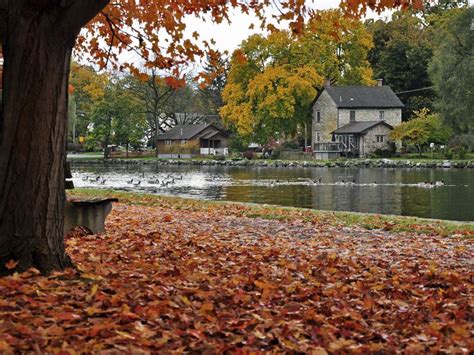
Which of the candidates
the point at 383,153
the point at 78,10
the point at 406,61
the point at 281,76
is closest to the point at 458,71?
the point at 383,153

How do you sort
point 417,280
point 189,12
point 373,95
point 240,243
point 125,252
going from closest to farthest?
point 417,280
point 125,252
point 240,243
point 189,12
point 373,95

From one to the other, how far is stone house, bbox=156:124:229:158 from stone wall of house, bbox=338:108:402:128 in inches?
721

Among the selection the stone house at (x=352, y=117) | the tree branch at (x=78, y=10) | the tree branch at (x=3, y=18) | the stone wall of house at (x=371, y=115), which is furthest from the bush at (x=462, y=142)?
the tree branch at (x=3, y=18)

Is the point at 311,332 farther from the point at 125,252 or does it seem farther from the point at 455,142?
the point at 455,142

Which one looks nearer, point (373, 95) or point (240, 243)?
point (240, 243)

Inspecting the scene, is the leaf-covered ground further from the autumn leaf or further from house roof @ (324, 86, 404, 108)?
house roof @ (324, 86, 404, 108)

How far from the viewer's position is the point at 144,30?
1196cm

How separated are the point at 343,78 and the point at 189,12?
68194 mm

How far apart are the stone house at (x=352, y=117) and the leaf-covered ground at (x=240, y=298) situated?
60.9m

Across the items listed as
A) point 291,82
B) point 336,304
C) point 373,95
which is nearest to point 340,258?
point 336,304

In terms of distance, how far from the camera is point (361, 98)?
73125 mm

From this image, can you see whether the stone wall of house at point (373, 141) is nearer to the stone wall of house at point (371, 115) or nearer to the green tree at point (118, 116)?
the stone wall of house at point (371, 115)

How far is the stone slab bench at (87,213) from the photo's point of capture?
9727mm

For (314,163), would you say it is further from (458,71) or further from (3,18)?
(3,18)
